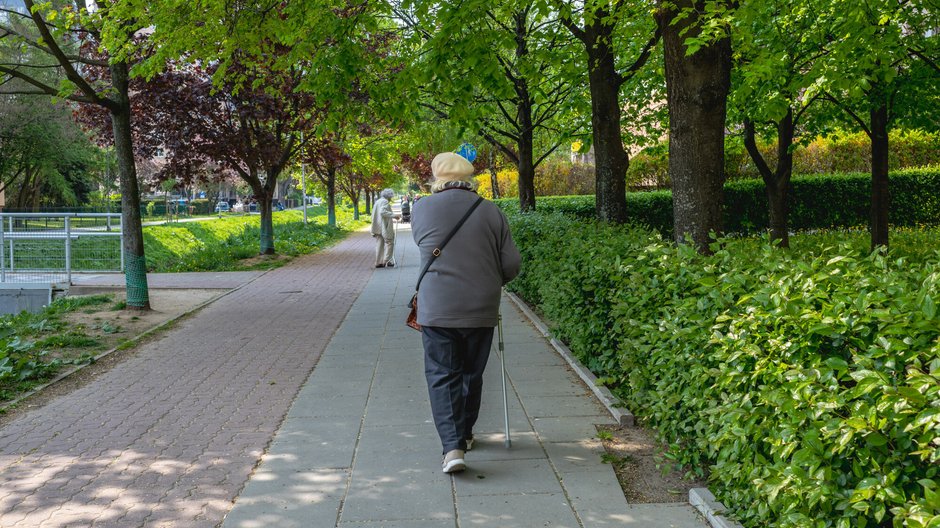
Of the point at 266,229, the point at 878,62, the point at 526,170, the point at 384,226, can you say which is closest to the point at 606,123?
the point at 878,62

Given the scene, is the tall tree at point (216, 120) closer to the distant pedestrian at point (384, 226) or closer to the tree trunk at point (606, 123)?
the distant pedestrian at point (384, 226)

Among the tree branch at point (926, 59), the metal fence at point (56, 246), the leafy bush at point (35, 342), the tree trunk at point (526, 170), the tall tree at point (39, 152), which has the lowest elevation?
the leafy bush at point (35, 342)

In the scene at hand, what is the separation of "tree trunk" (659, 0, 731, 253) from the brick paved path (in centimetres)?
376

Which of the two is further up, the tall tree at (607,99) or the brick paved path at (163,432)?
the tall tree at (607,99)

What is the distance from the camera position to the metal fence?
1400 cm

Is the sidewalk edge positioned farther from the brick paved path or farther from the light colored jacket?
the light colored jacket

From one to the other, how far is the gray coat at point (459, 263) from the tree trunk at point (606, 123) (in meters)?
6.95

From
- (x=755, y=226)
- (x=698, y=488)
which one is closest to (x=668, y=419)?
(x=698, y=488)

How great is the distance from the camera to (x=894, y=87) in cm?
1324

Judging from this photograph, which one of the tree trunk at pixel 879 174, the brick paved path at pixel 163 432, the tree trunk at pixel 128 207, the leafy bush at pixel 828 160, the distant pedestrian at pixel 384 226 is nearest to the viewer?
the brick paved path at pixel 163 432

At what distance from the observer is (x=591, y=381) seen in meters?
6.77

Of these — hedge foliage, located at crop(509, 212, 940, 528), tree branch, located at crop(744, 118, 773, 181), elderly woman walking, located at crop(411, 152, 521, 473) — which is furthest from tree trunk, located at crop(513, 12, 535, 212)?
hedge foliage, located at crop(509, 212, 940, 528)

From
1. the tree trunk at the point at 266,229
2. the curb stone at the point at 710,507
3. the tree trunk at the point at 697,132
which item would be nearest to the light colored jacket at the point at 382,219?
the tree trunk at the point at 266,229

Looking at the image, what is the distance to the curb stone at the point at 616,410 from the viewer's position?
3896 mm
